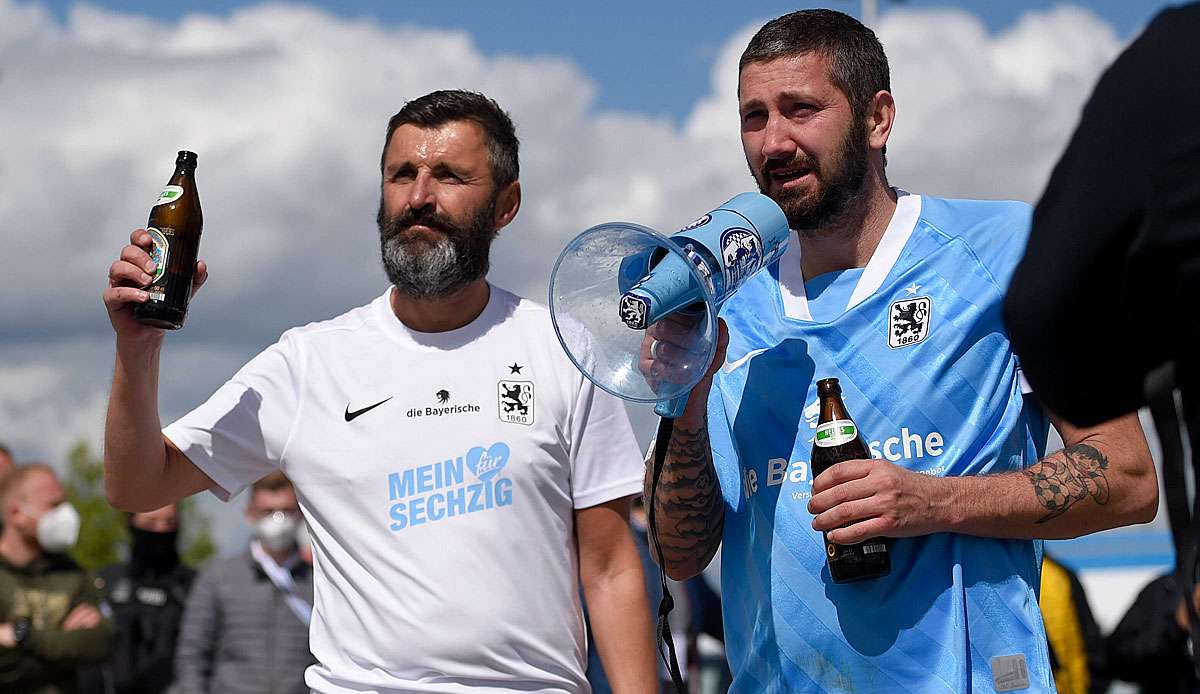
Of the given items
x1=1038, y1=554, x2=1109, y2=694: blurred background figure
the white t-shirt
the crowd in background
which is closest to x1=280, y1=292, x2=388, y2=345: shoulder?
the white t-shirt

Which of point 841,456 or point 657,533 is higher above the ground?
point 841,456

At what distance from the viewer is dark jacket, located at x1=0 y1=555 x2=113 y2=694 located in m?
7.86

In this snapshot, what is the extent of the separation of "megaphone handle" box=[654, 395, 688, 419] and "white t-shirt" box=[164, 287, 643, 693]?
2.43 feet

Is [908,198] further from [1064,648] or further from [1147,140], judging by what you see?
[1064,648]

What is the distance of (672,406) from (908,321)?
23.9 inches

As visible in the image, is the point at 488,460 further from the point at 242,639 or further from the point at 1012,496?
the point at 242,639

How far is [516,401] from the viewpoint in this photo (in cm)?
426

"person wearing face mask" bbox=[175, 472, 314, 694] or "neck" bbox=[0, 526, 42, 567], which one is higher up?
"neck" bbox=[0, 526, 42, 567]

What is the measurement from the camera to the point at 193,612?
8125 millimetres

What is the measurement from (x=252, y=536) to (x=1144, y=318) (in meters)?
7.09

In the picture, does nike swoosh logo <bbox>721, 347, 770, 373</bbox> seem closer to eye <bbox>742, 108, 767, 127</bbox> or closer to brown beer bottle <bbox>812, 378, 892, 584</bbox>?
brown beer bottle <bbox>812, 378, 892, 584</bbox>

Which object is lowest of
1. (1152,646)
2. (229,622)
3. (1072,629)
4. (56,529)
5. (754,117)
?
(1152,646)

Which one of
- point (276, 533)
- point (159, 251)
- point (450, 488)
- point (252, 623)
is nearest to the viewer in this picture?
point (159, 251)

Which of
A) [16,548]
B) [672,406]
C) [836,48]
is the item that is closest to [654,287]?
[672,406]
